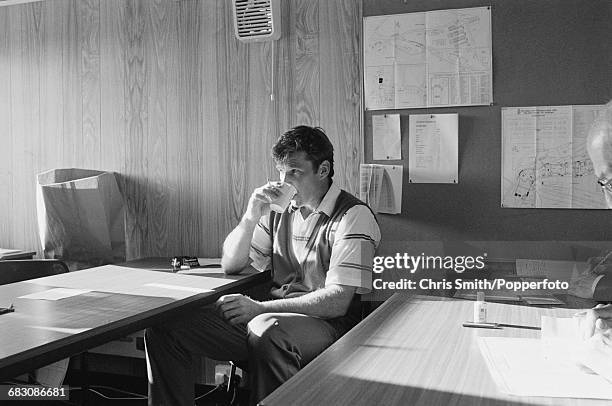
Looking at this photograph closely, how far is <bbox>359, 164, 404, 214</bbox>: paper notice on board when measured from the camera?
116 inches

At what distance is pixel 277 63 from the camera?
322 centimetres

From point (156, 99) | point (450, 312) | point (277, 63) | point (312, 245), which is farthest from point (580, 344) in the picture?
point (156, 99)

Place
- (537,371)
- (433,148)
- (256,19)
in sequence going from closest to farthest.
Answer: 1. (537,371)
2. (433,148)
3. (256,19)

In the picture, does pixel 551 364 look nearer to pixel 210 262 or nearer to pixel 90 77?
pixel 210 262

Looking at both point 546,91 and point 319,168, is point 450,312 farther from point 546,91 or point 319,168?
point 546,91

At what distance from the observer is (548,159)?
2.77 metres

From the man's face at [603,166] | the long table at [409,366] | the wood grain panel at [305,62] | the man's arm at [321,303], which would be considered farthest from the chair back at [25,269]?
the man's face at [603,166]

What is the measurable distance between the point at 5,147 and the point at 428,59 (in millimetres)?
2643

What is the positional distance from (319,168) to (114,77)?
1.59 metres

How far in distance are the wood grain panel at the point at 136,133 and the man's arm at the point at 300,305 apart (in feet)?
4.51

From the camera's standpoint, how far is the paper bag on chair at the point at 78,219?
3.32 meters

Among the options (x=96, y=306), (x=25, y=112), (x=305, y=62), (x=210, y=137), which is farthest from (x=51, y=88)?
(x=96, y=306)

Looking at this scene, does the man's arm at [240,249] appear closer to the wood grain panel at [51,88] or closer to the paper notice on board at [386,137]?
the paper notice on board at [386,137]

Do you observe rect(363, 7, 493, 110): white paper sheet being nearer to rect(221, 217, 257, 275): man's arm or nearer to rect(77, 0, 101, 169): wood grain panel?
rect(221, 217, 257, 275): man's arm
